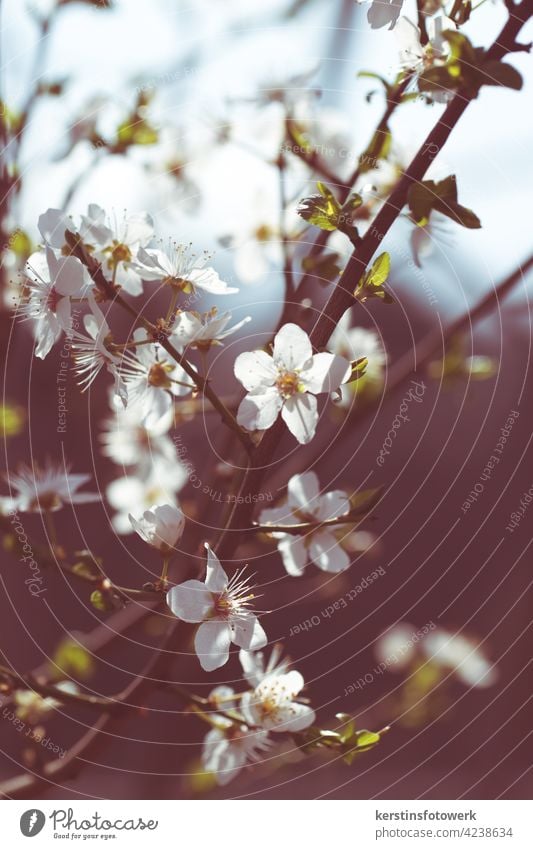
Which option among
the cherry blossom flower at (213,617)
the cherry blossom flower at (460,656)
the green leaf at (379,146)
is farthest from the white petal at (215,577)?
the cherry blossom flower at (460,656)

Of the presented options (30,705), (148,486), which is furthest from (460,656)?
(30,705)

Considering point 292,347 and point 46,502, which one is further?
point 46,502

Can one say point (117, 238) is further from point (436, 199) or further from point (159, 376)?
point (436, 199)

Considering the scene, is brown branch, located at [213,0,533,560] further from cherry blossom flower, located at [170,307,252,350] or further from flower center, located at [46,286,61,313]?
flower center, located at [46,286,61,313]

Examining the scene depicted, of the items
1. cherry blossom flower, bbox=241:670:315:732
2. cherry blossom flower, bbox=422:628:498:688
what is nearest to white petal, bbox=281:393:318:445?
cherry blossom flower, bbox=241:670:315:732

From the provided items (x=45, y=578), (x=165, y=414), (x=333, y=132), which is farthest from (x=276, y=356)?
(x=45, y=578)
